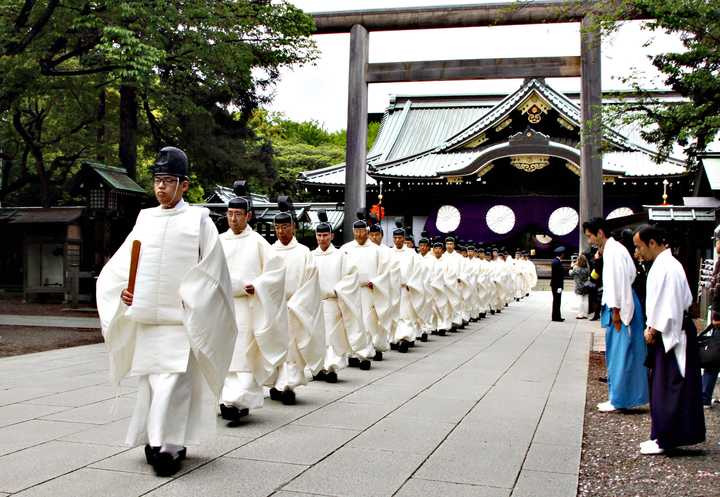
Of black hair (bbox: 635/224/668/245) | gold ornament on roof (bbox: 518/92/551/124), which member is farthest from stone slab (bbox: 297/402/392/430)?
gold ornament on roof (bbox: 518/92/551/124)

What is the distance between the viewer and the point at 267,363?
6.54m

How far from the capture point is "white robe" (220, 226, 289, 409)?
6516 mm

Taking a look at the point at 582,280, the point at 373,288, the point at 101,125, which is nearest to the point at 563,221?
the point at 582,280

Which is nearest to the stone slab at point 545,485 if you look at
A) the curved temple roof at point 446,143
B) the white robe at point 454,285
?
the white robe at point 454,285

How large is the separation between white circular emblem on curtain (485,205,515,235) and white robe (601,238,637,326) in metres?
22.2

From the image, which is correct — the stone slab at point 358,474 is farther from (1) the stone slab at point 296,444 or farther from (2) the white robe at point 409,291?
(2) the white robe at point 409,291

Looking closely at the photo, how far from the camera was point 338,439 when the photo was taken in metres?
5.71

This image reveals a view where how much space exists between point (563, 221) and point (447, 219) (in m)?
4.37

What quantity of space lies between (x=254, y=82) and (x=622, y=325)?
15196 millimetres

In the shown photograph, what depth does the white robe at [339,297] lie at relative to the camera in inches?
357

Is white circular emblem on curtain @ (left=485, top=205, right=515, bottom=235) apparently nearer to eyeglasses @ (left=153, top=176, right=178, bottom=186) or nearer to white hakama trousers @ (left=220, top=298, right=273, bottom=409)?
white hakama trousers @ (left=220, top=298, right=273, bottom=409)

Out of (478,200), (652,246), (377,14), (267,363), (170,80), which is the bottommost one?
(267,363)

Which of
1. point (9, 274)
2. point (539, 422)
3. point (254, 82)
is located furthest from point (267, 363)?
point (9, 274)

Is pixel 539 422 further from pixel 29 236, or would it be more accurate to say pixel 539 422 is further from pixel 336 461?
pixel 29 236
